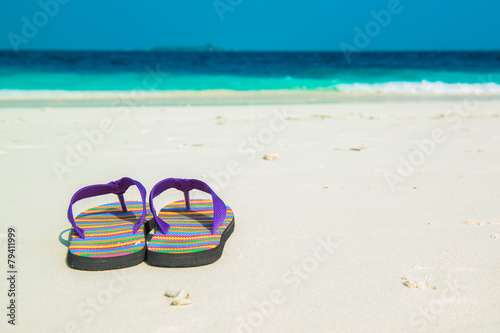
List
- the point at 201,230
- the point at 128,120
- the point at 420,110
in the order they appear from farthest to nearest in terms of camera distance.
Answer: the point at 420,110 < the point at 128,120 < the point at 201,230

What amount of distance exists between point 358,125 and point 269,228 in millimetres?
3011

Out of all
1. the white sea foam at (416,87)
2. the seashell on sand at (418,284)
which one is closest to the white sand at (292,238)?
the seashell on sand at (418,284)

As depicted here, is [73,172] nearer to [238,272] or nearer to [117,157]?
[117,157]

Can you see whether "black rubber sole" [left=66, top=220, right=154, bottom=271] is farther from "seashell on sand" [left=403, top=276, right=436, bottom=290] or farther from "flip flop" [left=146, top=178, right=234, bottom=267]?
"seashell on sand" [left=403, top=276, right=436, bottom=290]

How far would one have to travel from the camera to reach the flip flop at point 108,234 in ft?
4.91

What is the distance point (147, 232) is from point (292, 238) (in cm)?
59

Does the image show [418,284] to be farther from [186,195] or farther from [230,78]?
[230,78]

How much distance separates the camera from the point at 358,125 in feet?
15.1

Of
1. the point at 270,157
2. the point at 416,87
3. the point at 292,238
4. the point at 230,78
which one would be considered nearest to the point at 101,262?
the point at 292,238

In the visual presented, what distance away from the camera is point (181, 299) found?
1.30 metres

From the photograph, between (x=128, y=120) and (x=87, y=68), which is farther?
(x=87, y=68)

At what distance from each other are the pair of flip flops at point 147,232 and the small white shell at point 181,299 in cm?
20

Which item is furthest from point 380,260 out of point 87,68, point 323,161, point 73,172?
point 87,68

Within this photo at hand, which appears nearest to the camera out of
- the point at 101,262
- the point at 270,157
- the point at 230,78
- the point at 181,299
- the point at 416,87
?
the point at 181,299
